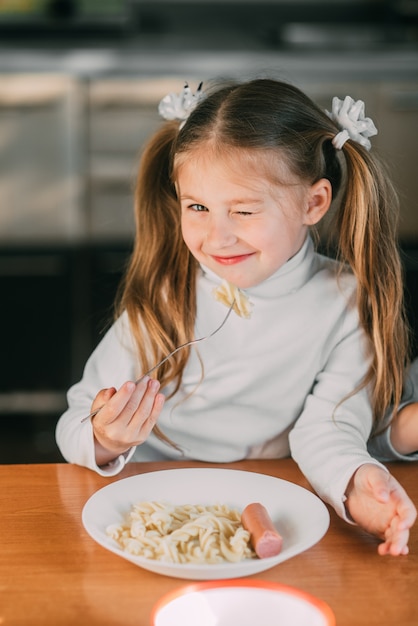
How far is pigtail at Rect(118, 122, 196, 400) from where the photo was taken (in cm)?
130

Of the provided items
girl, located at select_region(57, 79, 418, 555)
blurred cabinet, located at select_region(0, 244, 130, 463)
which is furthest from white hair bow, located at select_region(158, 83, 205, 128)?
blurred cabinet, located at select_region(0, 244, 130, 463)

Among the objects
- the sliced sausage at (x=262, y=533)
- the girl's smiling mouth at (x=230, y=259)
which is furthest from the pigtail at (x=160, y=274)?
the sliced sausage at (x=262, y=533)

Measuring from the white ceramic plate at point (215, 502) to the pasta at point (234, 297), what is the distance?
314mm

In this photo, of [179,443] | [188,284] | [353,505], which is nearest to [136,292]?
[188,284]

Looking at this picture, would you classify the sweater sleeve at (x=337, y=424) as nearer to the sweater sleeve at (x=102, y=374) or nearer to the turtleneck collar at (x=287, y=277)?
the turtleneck collar at (x=287, y=277)

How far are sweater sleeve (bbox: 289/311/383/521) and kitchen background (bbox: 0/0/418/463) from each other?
191 cm


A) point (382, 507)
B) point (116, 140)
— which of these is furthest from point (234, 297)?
point (116, 140)

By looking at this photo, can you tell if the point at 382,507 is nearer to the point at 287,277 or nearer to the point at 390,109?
the point at 287,277

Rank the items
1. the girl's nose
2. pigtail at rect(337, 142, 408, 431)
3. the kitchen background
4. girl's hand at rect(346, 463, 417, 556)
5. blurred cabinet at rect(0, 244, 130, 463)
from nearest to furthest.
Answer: girl's hand at rect(346, 463, 417, 556), the girl's nose, pigtail at rect(337, 142, 408, 431), the kitchen background, blurred cabinet at rect(0, 244, 130, 463)

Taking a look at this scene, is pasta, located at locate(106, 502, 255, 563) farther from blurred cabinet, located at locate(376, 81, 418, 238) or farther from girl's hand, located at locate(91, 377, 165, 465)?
blurred cabinet, located at locate(376, 81, 418, 238)

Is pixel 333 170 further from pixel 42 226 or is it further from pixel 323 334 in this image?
pixel 42 226

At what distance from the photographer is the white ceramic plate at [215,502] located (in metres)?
0.84

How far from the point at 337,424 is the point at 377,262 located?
236 millimetres

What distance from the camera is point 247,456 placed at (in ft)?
4.46
